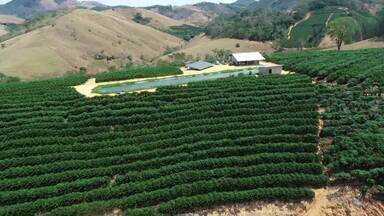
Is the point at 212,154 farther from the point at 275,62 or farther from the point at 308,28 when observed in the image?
the point at 308,28

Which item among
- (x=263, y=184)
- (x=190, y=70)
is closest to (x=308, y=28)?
(x=190, y=70)

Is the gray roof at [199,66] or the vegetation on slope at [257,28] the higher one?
the vegetation on slope at [257,28]

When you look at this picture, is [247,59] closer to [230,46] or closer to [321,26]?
[230,46]

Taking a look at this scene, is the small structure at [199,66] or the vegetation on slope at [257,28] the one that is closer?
the small structure at [199,66]

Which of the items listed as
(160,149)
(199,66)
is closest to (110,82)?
(199,66)

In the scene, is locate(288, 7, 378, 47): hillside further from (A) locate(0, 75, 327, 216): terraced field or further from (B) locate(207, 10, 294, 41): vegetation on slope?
(A) locate(0, 75, 327, 216): terraced field

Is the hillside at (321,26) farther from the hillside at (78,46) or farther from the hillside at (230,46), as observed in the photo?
the hillside at (78,46)

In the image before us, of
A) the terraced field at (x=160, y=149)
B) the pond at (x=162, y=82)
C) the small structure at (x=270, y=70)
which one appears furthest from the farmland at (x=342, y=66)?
the pond at (x=162, y=82)

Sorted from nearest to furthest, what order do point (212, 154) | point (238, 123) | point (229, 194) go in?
1. point (229, 194)
2. point (212, 154)
3. point (238, 123)
